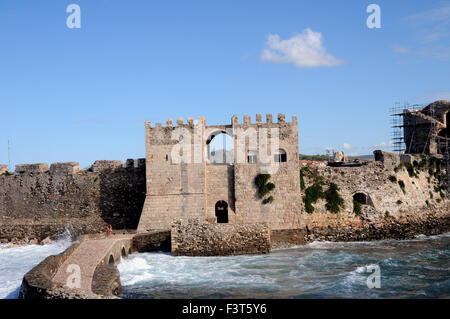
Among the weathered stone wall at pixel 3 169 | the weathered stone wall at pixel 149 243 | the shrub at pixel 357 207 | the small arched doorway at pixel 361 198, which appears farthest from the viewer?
the weathered stone wall at pixel 3 169

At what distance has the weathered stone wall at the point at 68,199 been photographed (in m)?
26.3

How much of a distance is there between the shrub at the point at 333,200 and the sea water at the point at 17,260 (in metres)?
14.4

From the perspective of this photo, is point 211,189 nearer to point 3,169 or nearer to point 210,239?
point 210,239

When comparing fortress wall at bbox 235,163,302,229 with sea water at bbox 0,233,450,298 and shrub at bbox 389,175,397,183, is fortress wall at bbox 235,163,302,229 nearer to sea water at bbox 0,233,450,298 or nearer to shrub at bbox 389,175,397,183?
sea water at bbox 0,233,450,298

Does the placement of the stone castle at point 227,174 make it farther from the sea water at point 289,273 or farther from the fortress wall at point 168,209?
the sea water at point 289,273

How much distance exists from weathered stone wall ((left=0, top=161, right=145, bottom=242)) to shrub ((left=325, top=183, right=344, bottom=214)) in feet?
33.9

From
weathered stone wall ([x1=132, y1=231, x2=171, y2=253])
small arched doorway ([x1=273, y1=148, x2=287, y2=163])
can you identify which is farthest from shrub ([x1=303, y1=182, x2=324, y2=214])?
weathered stone wall ([x1=132, y1=231, x2=171, y2=253])

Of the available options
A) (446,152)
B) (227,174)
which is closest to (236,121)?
(227,174)

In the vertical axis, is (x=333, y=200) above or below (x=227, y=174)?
below

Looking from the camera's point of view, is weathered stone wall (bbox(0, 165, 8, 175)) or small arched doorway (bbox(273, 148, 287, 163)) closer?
small arched doorway (bbox(273, 148, 287, 163))

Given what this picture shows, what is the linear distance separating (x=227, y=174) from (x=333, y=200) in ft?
20.1

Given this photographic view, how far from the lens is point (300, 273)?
1777cm

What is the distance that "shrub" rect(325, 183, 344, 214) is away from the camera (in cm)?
2507

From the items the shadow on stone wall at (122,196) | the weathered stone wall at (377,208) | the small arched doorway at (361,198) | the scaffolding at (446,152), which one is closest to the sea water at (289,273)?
the weathered stone wall at (377,208)
